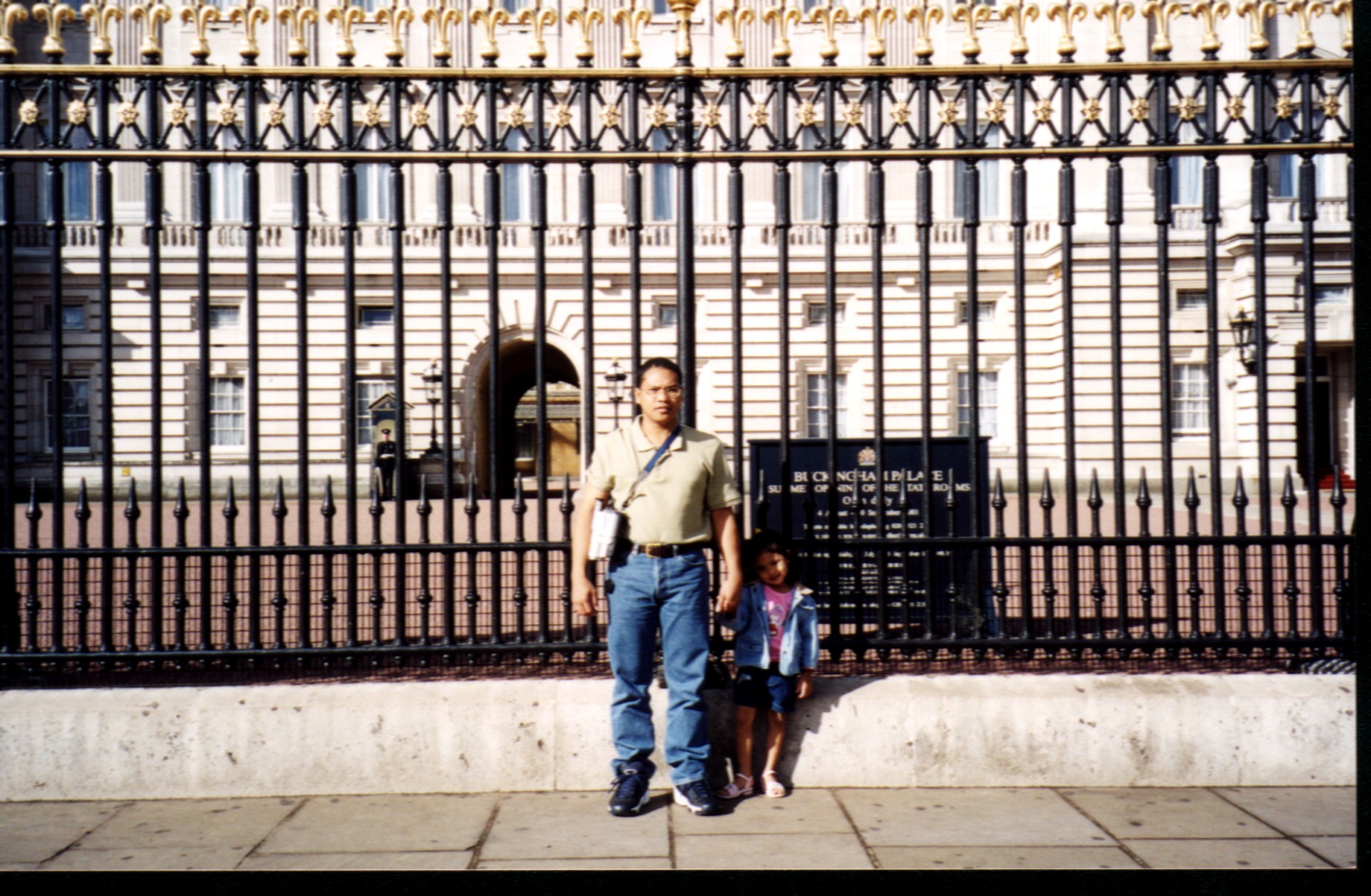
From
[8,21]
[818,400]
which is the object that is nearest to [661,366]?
[8,21]

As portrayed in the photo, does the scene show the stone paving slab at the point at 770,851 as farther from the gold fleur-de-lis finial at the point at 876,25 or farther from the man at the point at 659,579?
the gold fleur-de-lis finial at the point at 876,25

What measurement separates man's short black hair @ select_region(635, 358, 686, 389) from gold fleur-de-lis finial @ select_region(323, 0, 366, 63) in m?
2.01

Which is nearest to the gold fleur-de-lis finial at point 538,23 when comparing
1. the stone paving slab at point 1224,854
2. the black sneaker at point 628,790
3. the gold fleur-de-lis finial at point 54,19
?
the gold fleur-de-lis finial at point 54,19

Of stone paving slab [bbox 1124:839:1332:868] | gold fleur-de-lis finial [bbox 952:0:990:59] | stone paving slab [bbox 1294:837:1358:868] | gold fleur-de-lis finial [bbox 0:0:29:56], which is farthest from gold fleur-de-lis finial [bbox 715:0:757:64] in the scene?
stone paving slab [bbox 1294:837:1358:868]

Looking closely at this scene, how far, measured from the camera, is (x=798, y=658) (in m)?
4.81

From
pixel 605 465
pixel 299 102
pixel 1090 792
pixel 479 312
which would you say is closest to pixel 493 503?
pixel 605 465

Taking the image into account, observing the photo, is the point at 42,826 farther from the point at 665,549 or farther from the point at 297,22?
the point at 297,22

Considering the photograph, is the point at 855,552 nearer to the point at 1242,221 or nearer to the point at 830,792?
the point at 830,792

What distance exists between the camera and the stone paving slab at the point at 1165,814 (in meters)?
4.37

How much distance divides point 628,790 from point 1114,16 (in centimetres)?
419

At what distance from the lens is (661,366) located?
15.1 ft

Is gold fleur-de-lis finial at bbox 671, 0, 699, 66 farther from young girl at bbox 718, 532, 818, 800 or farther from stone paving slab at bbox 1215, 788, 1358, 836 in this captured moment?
stone paving slab at bbox 1215, 788, 1358, 836

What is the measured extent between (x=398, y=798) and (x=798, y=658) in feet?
5.99

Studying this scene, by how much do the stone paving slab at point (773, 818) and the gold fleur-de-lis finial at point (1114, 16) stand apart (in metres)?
3.64
